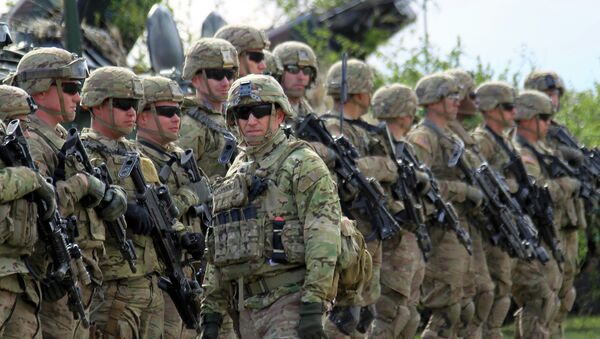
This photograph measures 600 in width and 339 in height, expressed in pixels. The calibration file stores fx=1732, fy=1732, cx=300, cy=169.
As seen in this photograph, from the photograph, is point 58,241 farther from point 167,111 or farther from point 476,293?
point 476,293

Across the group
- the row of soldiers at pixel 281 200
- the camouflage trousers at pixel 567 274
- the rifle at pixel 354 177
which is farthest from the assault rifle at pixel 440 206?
the camouflage trousers at pixel 567 274

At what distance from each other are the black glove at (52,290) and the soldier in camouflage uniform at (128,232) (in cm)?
82

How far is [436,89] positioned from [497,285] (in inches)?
75.9

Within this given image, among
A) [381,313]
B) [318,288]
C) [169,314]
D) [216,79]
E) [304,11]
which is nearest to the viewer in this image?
[318,288]

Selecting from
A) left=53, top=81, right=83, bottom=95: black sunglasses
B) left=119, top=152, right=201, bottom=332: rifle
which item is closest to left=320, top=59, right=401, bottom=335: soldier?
left=119, top=152, right=201, bottom=332: rifle

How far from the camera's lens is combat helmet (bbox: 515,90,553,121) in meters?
16.8

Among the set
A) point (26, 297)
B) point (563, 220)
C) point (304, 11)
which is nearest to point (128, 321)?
point (26, 297)

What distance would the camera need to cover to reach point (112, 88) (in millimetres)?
11070

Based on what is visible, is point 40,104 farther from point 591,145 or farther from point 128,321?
point 591,145

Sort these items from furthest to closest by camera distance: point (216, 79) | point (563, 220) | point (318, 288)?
point (563, 220) < point (216, 79) < point (318, 288)

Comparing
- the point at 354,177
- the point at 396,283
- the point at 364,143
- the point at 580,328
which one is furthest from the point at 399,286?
the point at 580,328

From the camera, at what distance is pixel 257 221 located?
9367mm

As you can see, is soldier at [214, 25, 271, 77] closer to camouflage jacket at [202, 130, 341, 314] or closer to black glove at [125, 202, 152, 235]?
black glove at [125, 202, 152, 235]

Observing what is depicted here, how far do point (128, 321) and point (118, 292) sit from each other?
0.19m
